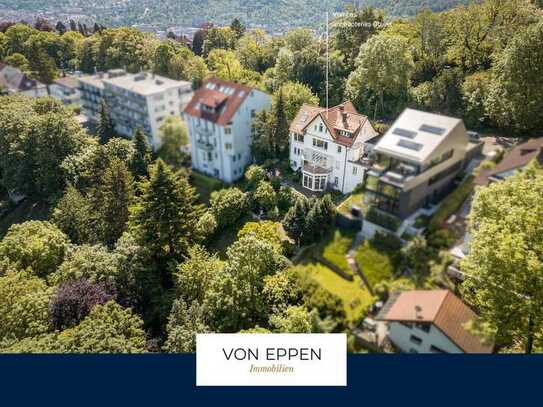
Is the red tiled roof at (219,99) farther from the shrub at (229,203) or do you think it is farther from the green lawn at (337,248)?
the green lawn at (337,248)

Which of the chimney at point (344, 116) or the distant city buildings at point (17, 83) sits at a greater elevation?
the chimney at point (344, 116)

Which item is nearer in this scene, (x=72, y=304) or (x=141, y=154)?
(x=141, y=154)

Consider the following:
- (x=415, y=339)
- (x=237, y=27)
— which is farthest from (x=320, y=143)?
(x=237, y=27)

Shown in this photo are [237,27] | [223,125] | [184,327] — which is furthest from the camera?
[237,27]

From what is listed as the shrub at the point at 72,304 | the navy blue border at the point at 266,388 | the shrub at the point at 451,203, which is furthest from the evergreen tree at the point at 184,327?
the shrub at the point at 451,203

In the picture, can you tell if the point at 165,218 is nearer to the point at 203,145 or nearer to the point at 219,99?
the point at 203,145

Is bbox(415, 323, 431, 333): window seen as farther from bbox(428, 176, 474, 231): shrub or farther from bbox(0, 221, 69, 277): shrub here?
bbox(0, 221, 69, 277): shrub

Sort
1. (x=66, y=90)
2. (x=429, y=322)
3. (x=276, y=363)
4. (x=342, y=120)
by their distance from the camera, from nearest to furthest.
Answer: (x=429, y=322), (x=276, y=363), (x=342, y=120), (x=66, y=90)

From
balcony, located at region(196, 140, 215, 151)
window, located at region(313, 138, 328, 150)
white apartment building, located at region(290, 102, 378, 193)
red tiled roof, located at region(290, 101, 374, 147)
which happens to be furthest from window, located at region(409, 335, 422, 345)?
balcony, located at region(196, 140, 215, 151)
